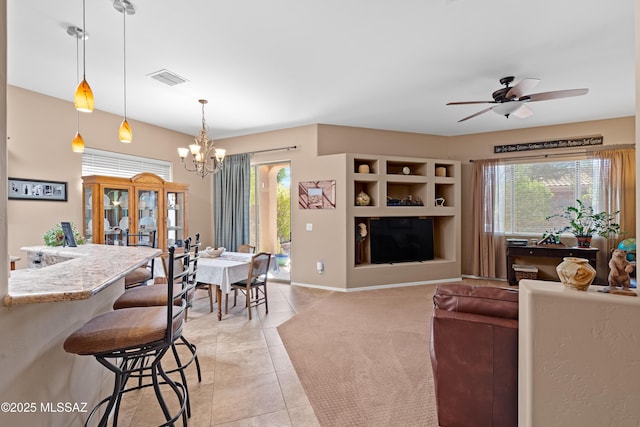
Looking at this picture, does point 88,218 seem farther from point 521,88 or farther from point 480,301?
point 521,88

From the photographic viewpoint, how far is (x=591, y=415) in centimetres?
128

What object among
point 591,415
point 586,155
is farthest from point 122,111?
point 586,155

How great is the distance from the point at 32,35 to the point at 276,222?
172 inches

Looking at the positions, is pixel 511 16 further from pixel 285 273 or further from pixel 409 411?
pixel 285 273

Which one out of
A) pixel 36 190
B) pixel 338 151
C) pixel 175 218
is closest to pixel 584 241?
pixel 338 151

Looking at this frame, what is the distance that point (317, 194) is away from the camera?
497cm

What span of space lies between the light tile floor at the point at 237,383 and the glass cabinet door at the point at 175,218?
187cm

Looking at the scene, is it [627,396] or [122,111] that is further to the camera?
[122,111]

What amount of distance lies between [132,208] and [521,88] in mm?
5141

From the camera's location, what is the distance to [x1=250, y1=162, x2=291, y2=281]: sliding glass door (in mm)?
5734

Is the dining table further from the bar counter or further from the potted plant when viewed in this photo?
the potted plant

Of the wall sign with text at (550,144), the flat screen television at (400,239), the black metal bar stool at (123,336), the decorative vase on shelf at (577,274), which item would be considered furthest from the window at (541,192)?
the black metal bar stool at (123,336)

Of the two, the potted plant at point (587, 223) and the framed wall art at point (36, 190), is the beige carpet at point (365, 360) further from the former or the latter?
the framed wall art at point (36, 190)

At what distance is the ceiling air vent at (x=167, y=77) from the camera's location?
309cm
